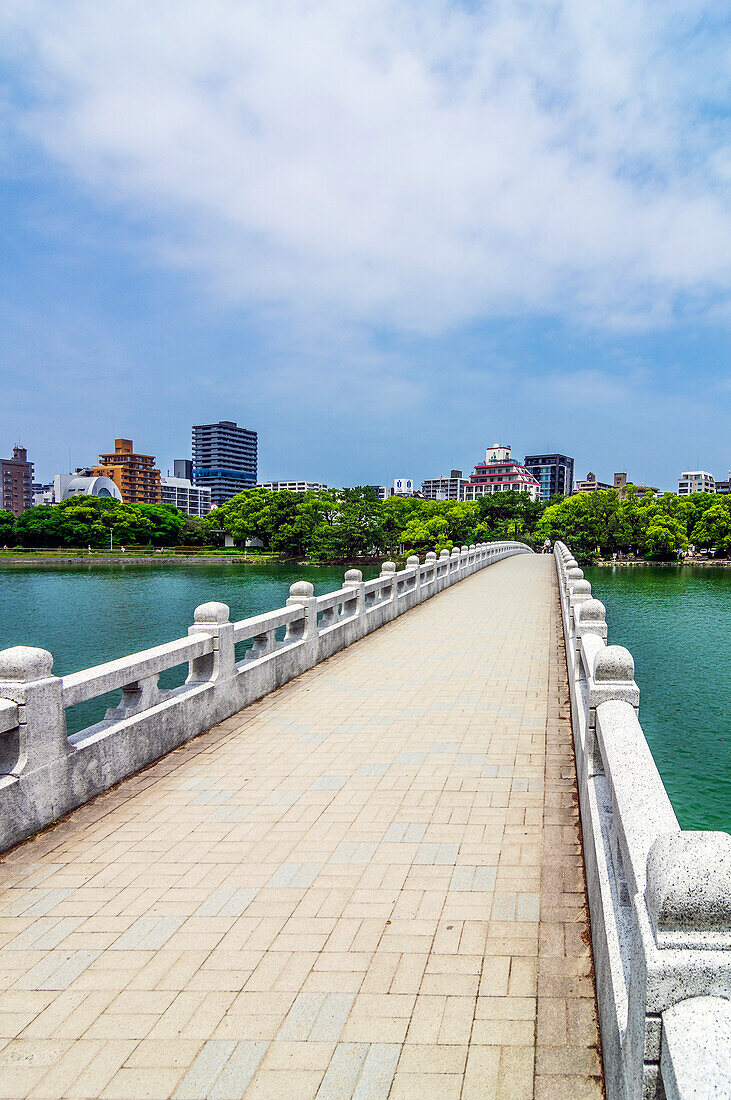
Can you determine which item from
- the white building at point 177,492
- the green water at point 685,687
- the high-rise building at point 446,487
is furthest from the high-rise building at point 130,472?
the green water at point 685,687

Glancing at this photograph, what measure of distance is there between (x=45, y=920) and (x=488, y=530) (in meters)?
83.1

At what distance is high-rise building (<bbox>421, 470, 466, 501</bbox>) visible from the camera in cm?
19225

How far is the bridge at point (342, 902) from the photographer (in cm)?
272

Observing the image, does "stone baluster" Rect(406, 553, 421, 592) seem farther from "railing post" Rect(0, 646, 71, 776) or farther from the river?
"railing post" Rect(0, 646, 71, 776)

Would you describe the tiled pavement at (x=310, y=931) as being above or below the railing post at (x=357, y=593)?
below

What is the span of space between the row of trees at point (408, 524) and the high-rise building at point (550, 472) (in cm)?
8627

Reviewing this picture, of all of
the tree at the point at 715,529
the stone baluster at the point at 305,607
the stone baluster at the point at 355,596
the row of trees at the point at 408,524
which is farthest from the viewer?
the tree at the point at 715,529

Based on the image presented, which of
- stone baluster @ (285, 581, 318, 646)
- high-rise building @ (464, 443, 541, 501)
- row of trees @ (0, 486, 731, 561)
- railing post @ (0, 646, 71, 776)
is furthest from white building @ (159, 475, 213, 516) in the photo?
railing post @ (0, 646, 71, 776)

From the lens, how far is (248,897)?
429 centimetres

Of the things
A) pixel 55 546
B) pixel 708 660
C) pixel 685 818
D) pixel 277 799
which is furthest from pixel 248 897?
pixel 55 546

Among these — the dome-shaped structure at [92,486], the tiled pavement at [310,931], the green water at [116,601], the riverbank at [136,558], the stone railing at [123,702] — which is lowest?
the green water at [116,601]

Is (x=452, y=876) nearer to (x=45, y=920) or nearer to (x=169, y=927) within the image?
(x=169, y=927)

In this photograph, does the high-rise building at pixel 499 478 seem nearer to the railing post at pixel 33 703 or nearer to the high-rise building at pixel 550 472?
the high-rise building at pixel 550 472

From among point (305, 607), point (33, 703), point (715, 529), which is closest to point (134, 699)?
point (33, 703)
